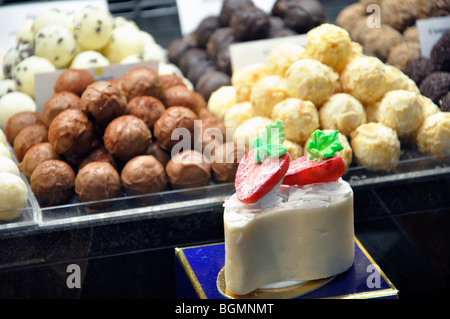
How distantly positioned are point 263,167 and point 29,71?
1524 mm

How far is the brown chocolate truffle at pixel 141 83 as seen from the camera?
224 cm

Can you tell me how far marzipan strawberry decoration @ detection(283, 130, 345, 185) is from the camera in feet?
5.06

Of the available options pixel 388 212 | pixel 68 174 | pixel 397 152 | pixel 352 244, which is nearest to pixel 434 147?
pixel 397 152

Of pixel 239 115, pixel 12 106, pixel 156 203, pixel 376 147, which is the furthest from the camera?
pixel 12 106

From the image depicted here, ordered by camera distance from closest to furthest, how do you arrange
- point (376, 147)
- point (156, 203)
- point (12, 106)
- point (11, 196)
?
point (11, 196), point (156, 203), point (376, 147), point (12, 106)

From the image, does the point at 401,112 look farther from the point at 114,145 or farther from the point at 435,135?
the point at 114,145

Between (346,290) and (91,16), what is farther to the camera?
(91,16)

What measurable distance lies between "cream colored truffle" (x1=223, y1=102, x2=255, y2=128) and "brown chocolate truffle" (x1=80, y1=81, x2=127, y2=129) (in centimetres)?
46

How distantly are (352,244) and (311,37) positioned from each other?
0.96m

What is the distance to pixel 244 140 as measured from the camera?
7.19ft

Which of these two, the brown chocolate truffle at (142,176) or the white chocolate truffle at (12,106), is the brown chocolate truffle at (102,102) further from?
the white chocolate truffle at (12,106)

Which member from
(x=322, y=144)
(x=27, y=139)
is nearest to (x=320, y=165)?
(x=322, y=144)

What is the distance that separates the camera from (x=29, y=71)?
2.63 m

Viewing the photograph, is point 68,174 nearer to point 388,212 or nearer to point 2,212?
point 2,212
